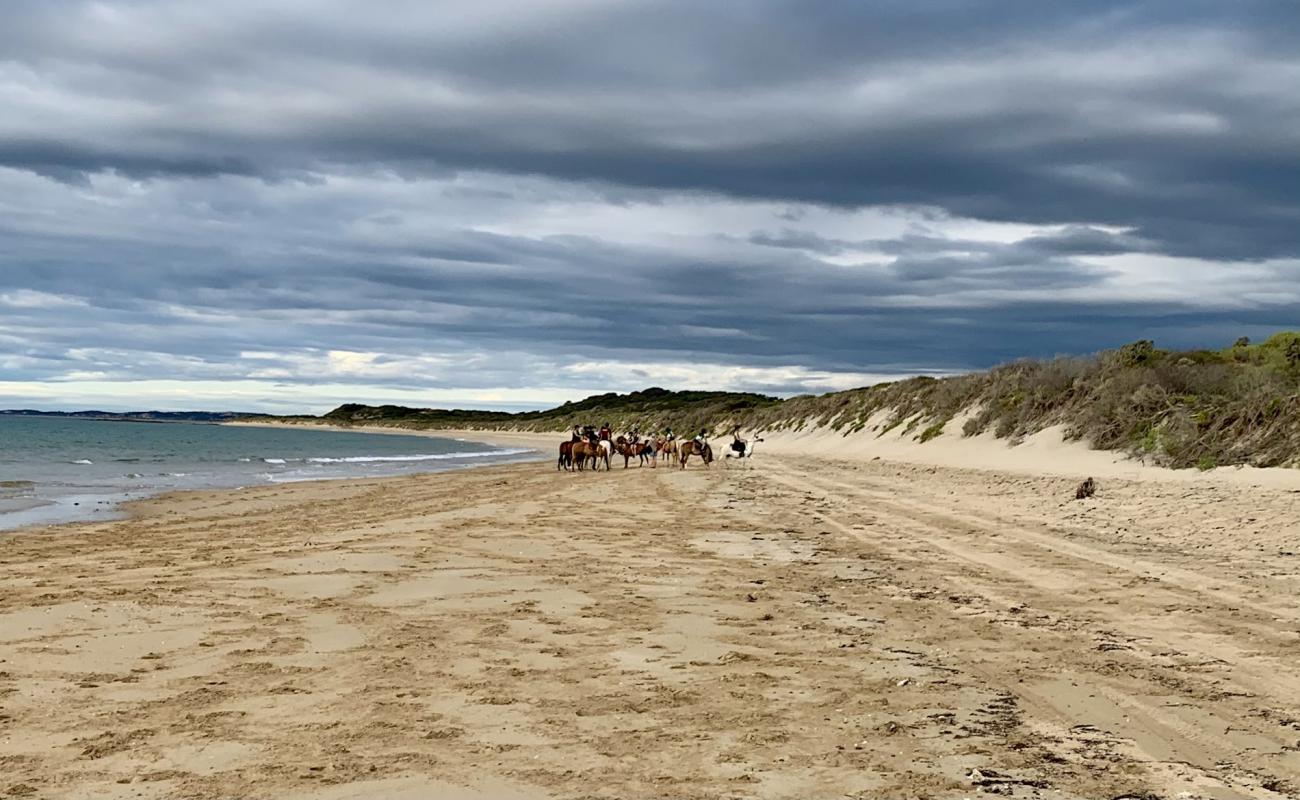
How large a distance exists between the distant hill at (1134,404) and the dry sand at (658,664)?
822 cm

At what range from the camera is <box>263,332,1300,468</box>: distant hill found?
22891 millimetres

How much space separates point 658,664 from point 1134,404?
24.8 metres


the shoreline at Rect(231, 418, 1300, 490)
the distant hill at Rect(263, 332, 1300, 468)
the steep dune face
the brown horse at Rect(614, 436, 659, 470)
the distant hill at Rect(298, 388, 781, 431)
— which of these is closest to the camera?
the shoreline at Rect(231, 418, 1300, 490)

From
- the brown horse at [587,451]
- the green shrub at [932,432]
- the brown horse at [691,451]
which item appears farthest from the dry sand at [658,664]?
the green shrub at [932,432]

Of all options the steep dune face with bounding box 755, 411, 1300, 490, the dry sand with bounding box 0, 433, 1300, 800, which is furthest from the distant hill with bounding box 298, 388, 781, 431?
the dry sand with bounding box 0, 433, 1300, 800

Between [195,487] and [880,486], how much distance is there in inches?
792

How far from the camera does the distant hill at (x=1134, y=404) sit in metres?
22.9

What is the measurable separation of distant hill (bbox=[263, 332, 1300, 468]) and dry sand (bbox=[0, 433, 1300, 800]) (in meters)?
8.22

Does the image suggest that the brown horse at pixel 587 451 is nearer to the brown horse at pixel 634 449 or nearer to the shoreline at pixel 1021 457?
the brown horse at pixel 634 449

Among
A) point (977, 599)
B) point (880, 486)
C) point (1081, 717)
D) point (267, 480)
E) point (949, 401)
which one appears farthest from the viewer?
point (949, 401)

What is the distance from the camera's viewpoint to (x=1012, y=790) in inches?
195

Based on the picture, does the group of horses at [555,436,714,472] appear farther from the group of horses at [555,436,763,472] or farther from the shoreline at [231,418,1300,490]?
the shoreline at [231,418,1300,490]

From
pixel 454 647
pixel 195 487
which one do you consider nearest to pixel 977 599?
pixel 454 647

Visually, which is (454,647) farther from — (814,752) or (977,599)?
(977,599)
